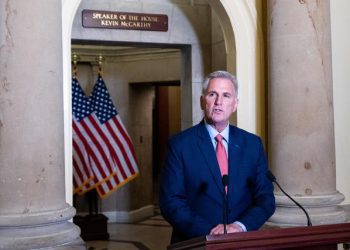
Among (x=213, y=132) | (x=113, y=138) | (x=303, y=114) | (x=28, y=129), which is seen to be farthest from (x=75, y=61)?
(x=213, y=132)

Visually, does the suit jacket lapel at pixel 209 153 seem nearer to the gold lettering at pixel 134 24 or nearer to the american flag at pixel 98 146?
the gold lettering at pixel 134 24

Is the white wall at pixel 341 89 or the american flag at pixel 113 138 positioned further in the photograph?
the american flag at pixel 113 138

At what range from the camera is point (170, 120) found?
13.0 metres

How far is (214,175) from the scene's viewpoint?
8.89 ft

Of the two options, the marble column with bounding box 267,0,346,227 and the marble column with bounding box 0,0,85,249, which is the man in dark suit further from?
the marble column with bounding box 267,0,346,227

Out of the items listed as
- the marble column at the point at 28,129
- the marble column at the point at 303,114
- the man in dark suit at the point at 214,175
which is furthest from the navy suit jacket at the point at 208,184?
the marble column at the point at 303,114

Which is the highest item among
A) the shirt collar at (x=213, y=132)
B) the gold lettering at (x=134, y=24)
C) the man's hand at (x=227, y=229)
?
the gold lettering at (x=134, y=24)

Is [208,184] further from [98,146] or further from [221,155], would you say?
[98,146]

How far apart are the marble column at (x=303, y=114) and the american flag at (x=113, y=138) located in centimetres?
366

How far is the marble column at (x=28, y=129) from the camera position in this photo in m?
3.75

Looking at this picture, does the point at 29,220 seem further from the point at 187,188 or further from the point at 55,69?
the point at 187,188

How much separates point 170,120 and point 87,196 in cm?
447

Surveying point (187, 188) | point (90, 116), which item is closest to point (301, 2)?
point (187, 188)

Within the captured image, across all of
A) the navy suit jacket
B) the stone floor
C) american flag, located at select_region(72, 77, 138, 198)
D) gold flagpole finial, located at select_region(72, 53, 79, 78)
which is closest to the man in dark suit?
Result: the navy suit jacket
